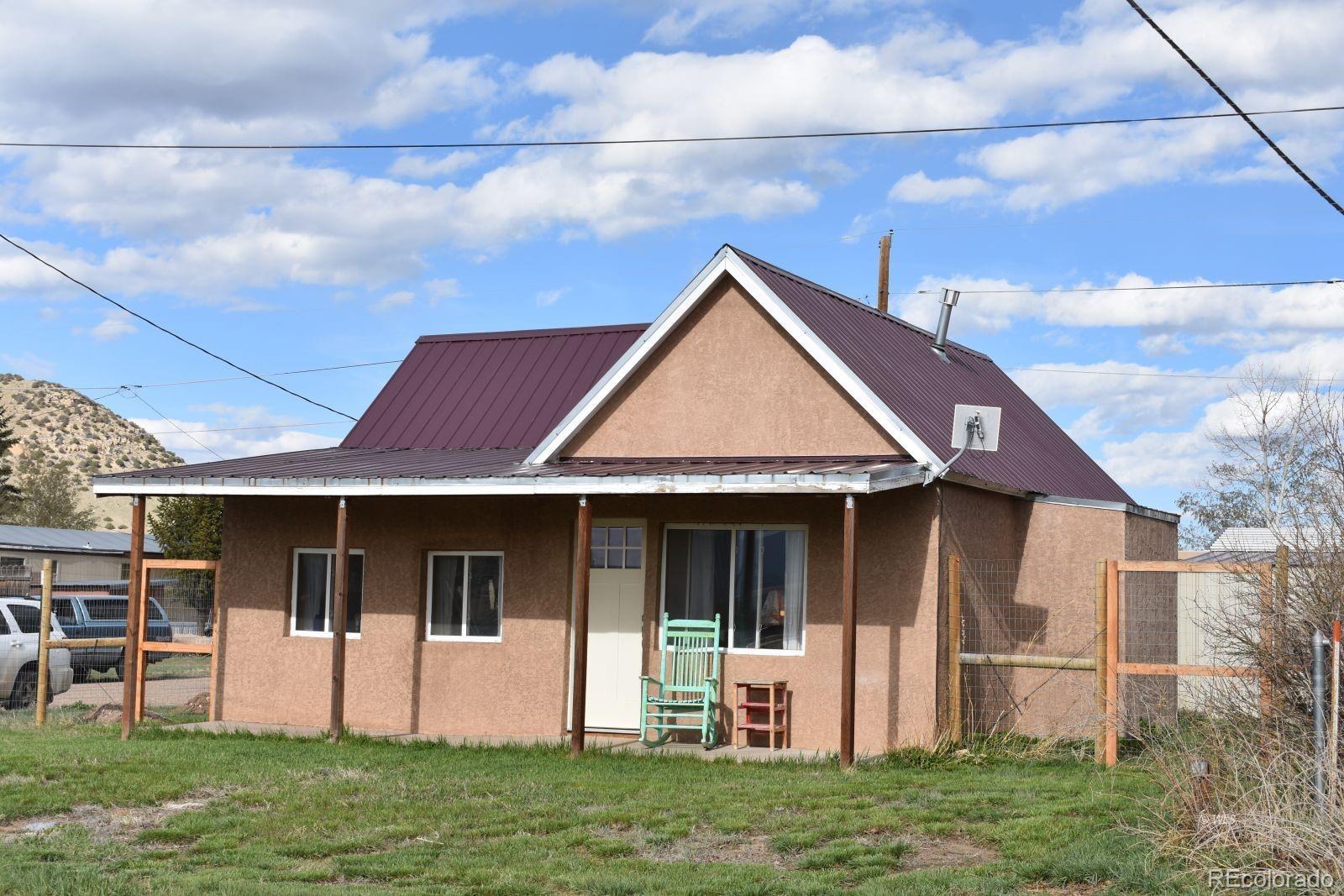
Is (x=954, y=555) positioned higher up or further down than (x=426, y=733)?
higher up

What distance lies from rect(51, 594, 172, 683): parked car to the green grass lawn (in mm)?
9744

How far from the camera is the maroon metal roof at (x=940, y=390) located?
577 inches

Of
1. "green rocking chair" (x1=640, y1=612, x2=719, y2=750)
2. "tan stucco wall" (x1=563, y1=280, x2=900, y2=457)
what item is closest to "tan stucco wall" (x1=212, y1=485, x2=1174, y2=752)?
"green rocking chair" (x1=640, y1=612, x2=719, y2=750)

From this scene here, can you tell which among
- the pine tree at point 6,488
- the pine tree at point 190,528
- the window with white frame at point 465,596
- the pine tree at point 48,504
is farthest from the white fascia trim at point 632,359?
the pine tree at point 48,504

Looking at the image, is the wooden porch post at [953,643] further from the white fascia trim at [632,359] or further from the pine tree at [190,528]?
the pine tree at [190,528]

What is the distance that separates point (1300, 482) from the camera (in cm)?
998

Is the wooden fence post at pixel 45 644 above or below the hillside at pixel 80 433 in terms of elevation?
below

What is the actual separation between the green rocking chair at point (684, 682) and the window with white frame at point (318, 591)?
3778mm

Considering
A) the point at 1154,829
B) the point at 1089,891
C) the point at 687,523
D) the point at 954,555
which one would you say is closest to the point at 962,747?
the point at 954,555

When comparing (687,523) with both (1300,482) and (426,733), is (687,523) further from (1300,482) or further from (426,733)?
(1300,482)

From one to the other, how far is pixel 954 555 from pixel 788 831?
499 centimetres

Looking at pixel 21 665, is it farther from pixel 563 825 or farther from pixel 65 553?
pixel 65 553

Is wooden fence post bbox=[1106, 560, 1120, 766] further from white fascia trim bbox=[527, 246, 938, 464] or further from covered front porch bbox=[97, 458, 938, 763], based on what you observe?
white fascia trim bbox=[527, 246, 938, 464]

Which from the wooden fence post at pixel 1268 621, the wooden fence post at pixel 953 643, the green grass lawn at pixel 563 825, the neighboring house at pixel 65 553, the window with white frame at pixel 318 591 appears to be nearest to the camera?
the green grass lawn at pixel 563 825
